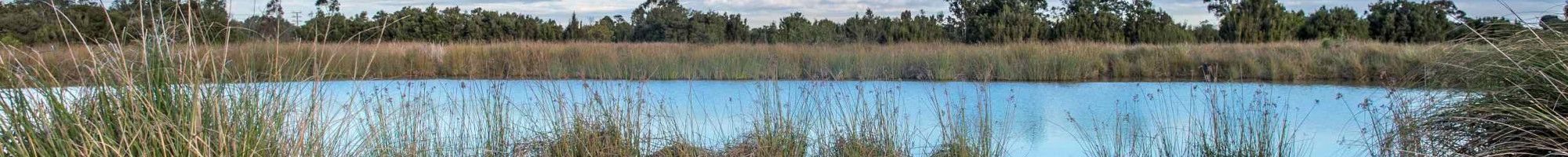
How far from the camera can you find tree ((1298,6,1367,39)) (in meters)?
21.2

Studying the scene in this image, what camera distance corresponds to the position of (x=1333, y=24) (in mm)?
21578

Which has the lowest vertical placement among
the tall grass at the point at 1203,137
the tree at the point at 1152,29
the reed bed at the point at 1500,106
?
the tall grass at the point at 1203,137

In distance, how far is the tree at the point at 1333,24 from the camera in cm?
2119

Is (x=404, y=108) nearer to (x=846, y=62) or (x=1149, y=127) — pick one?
(x=1149, y=127)

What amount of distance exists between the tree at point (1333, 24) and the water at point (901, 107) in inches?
549

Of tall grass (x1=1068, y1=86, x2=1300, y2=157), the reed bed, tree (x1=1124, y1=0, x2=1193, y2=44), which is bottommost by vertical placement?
tall grass (x1=1068, y1=86, x2=1300, y2=157)

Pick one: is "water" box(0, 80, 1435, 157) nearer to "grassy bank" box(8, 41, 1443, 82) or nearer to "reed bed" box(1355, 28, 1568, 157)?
"reed bed" box(1355, 28, 1568, 157)

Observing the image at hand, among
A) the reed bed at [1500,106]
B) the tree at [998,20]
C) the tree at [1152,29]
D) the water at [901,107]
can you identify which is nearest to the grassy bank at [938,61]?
the water at [901,107]

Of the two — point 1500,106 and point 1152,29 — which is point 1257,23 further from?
point 1500,106

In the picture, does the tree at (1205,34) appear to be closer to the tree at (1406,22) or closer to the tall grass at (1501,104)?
the tree at (1406,22)

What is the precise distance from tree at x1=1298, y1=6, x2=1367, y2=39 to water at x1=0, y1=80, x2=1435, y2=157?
1395cm

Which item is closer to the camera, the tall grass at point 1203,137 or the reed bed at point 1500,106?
the reed bed at point 1500,106

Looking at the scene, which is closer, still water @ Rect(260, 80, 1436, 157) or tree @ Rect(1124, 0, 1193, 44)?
still water @ Rect(260, 80, 1436, 157)

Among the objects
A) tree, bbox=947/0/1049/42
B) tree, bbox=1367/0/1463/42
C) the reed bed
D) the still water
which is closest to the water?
the still water
